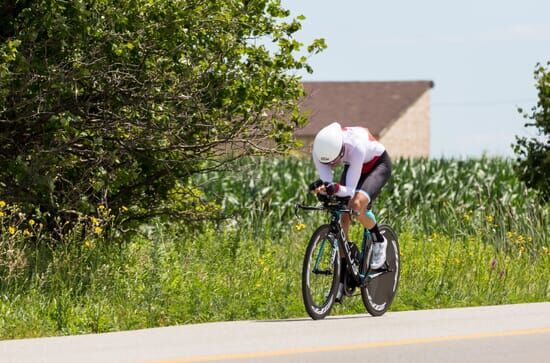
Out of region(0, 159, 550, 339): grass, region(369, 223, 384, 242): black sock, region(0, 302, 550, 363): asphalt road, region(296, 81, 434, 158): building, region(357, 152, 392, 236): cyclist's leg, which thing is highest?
region(296, 81, 434, 158): building

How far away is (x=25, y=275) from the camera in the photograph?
1195cm

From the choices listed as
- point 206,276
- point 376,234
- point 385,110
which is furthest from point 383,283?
point 385,110

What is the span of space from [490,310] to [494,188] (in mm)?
16038

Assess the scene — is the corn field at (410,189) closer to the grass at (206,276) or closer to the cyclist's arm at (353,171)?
the grass at (206,276)

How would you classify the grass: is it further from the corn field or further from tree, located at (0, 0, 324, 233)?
the corn field

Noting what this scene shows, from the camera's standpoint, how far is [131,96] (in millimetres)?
13062

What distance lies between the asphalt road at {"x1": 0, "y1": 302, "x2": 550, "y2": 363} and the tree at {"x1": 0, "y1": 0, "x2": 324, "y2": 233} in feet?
9.72

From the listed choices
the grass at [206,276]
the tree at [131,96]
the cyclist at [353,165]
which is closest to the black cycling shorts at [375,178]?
the cyclist at [353,165]

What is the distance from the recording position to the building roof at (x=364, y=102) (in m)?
61.6

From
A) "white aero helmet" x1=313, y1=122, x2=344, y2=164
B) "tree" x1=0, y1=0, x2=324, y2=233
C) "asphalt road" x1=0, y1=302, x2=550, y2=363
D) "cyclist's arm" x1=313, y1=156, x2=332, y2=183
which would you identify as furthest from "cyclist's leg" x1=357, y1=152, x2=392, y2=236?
"tree" x1=0, y1=0, x2=324, y2=233

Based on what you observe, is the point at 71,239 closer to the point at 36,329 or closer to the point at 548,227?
the point at 36,329

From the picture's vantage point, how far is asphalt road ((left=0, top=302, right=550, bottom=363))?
899 centimetres

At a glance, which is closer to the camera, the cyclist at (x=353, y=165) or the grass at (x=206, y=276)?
the cyclist at (x=353, y=165)

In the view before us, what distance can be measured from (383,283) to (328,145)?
1684 mm
